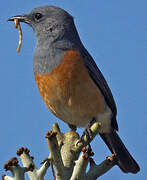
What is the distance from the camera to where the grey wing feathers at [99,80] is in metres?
6.23

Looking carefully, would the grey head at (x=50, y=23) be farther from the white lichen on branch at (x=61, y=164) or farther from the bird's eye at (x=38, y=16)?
the white lichen on branch at (x=61, y=164)

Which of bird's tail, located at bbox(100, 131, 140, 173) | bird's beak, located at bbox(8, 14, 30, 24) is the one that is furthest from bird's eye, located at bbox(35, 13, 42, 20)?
bird's tail, located at bbox(100, 131, 140, 173)

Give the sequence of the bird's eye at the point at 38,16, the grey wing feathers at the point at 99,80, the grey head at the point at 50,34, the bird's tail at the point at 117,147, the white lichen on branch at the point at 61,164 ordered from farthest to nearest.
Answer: the bird's tail at the point at 117,147 → the bird's eye at the point at 38,16 → the grey wing feathers at the point at 99,80 → the grey head at the point at 50,34 → the white lichen on branch at the point at 61,164

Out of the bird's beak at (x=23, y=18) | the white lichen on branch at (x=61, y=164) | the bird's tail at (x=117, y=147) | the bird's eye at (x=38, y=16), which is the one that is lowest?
the white lichen on branch at (x=61, y=164)

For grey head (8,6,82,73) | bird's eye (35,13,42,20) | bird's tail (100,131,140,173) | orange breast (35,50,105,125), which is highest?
bird's eye (35,13,42,20)

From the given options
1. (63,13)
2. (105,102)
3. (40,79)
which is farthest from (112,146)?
(63,13)

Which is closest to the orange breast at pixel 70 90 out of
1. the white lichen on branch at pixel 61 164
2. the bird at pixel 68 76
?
the bird at pixel 68 76

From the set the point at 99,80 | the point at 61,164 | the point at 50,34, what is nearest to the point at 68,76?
the point at 99,80

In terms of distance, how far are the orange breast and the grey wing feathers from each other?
0.66ft

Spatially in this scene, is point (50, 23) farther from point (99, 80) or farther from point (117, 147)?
point (117, 147)

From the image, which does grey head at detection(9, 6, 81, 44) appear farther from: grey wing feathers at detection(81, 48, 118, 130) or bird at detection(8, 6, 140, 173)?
grey wing feathers at detection(81, 48, 118, 130)

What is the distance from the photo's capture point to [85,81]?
19.3 ft

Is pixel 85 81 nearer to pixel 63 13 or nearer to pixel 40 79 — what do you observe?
pixel 40 79

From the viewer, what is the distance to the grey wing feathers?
20.4 feet
